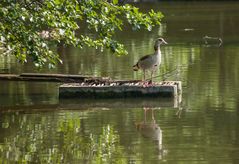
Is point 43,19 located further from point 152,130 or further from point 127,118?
point 127,118

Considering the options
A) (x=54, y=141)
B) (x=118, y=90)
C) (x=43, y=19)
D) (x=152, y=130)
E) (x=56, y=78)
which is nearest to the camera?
(x=54, y=141)

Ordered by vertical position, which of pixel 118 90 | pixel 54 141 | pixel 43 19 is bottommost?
pixel 54 141

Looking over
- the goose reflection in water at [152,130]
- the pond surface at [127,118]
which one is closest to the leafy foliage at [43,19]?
the pond surface at [127,118]

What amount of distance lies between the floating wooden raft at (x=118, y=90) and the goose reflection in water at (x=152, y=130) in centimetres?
200

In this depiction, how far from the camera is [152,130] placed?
1873cm

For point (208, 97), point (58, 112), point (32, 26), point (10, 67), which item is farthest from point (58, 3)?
point (10, 67)

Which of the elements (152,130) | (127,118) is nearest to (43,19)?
(152,130)

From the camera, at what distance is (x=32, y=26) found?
18281 mm

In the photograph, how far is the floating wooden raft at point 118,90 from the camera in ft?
75.0

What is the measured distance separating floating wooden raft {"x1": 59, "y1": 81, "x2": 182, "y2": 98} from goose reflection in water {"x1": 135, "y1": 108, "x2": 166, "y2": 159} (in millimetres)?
2001

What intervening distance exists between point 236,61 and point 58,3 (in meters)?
15.3

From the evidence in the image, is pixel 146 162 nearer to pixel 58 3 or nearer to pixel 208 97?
pixel 58 3

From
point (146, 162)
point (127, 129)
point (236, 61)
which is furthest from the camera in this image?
point (236, 61)

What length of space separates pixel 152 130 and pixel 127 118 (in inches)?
65.8
